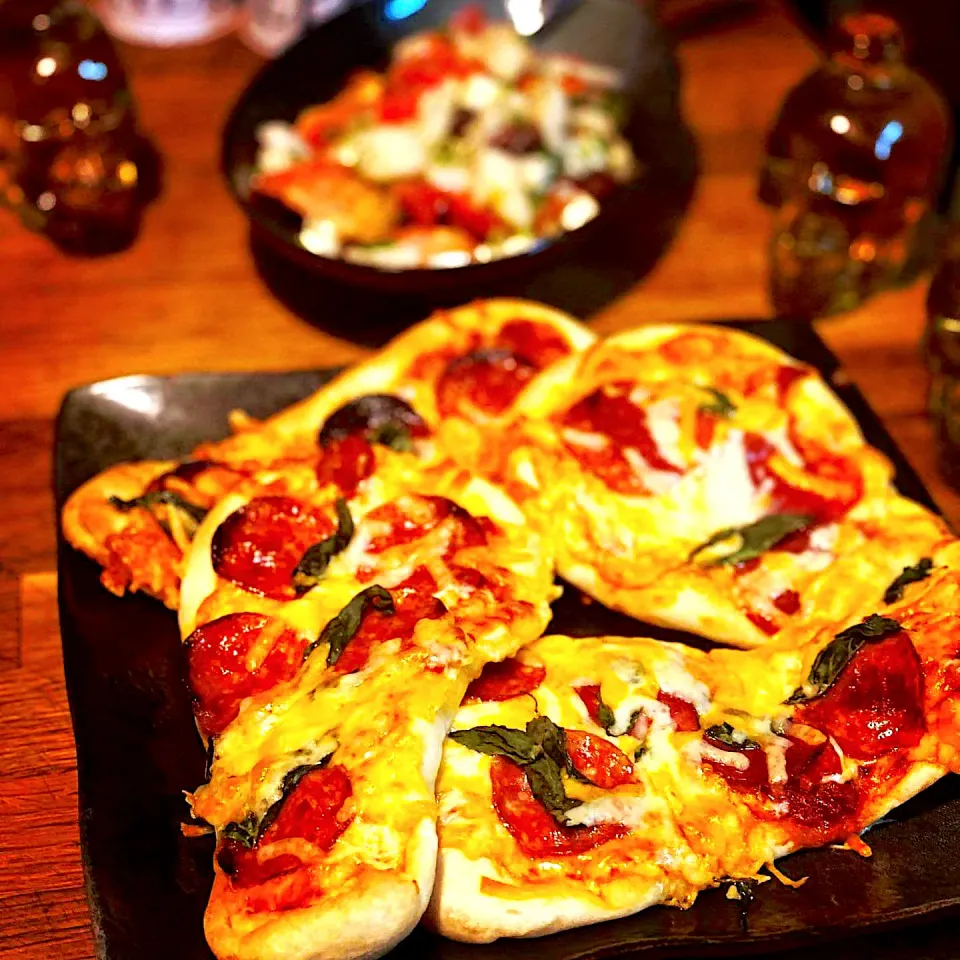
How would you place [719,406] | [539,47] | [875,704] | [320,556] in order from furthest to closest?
[539,47] < [719,406] < [320,556] < [875,704]

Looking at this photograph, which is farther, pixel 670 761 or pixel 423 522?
pixel 423 522

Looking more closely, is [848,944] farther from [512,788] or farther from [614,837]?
[512,788]

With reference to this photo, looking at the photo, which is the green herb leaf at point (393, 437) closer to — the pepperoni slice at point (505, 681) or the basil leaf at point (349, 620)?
the basil leaf at point (349, 620)

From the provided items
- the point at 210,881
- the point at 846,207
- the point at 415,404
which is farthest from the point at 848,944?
the point at 846,207

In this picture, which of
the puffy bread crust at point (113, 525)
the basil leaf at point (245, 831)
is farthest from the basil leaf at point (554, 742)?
the puffy bread crust at point (113, 525)

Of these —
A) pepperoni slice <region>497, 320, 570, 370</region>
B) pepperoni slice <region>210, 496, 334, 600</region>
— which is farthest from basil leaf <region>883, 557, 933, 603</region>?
pepperoni slice <region>210, 496, 334, 600</region>

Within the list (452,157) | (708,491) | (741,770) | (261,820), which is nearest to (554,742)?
(741,770)

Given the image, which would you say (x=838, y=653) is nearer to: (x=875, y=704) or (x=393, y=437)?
(x=875, y=704)
